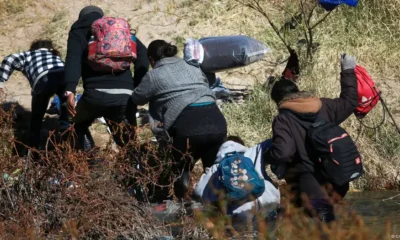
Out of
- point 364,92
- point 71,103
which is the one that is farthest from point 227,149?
point 71,103

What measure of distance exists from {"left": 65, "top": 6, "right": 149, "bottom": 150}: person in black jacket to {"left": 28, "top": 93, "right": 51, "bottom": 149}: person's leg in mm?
877

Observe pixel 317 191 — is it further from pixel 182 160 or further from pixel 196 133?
pixel 182 160

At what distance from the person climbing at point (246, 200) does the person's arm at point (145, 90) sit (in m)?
0.72

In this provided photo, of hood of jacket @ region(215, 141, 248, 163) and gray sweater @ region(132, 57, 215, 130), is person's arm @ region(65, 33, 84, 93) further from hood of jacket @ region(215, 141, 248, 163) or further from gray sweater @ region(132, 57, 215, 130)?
hood of jacket @ region(215, 141, 248, 163)

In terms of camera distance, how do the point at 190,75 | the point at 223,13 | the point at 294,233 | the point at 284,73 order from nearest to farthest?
the point at 294,233
the point at 190,75
the point at 284,73
the point at 223,13

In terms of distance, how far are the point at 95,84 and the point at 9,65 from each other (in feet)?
4.52

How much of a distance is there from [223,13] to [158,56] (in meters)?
3.98

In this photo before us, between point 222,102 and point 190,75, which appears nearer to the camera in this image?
point 190,75

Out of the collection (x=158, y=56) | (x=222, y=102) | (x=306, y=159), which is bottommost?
(x=222, y=102)

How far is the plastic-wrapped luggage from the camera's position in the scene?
27.7 ft

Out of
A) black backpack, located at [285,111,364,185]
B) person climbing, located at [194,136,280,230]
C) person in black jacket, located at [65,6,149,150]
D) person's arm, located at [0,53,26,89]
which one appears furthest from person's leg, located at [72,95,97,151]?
black backpack, located at [285,111,364,185]

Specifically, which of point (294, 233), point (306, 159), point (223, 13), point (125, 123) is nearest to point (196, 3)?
point (223, 13)

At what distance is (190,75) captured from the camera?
7184 millimetres

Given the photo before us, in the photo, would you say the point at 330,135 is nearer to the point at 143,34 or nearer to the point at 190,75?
the point at 190,75
